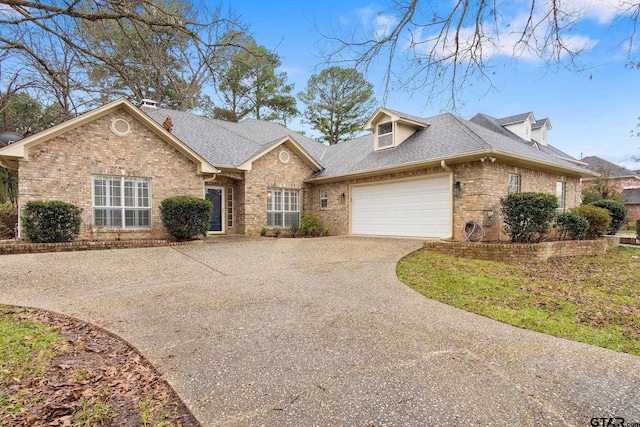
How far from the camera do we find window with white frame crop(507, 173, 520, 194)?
11.3 meters

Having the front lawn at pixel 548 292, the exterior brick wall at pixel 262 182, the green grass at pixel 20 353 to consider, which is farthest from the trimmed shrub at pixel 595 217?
the green grass at pixel 20 353

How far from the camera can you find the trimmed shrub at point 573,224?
10.8 m

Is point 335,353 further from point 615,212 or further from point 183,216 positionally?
point 615,212

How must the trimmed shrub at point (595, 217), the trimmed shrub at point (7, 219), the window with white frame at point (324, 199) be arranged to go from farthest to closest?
the window with white frame at point (324, 199), the trimmed shrub at point (7, 219), the trimmed shrub at point (595, 217)

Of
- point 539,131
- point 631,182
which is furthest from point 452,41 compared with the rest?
point 631,182

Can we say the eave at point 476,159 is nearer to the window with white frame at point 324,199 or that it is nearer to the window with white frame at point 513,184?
the window with white frame at point 513,184

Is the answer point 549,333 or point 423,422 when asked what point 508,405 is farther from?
point 549,333

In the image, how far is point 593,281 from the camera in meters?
7.27

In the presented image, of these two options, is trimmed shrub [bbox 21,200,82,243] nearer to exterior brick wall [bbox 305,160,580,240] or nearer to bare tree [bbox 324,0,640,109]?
bare tree [bbox 324,0,640,109]

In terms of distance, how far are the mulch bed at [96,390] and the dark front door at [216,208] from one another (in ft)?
35.8

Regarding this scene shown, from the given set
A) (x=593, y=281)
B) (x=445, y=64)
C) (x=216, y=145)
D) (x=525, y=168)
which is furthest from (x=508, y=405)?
(x=216, y=145)

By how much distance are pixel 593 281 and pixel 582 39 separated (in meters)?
5.93

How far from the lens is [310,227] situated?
15008 mm

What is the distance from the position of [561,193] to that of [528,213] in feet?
20.5
